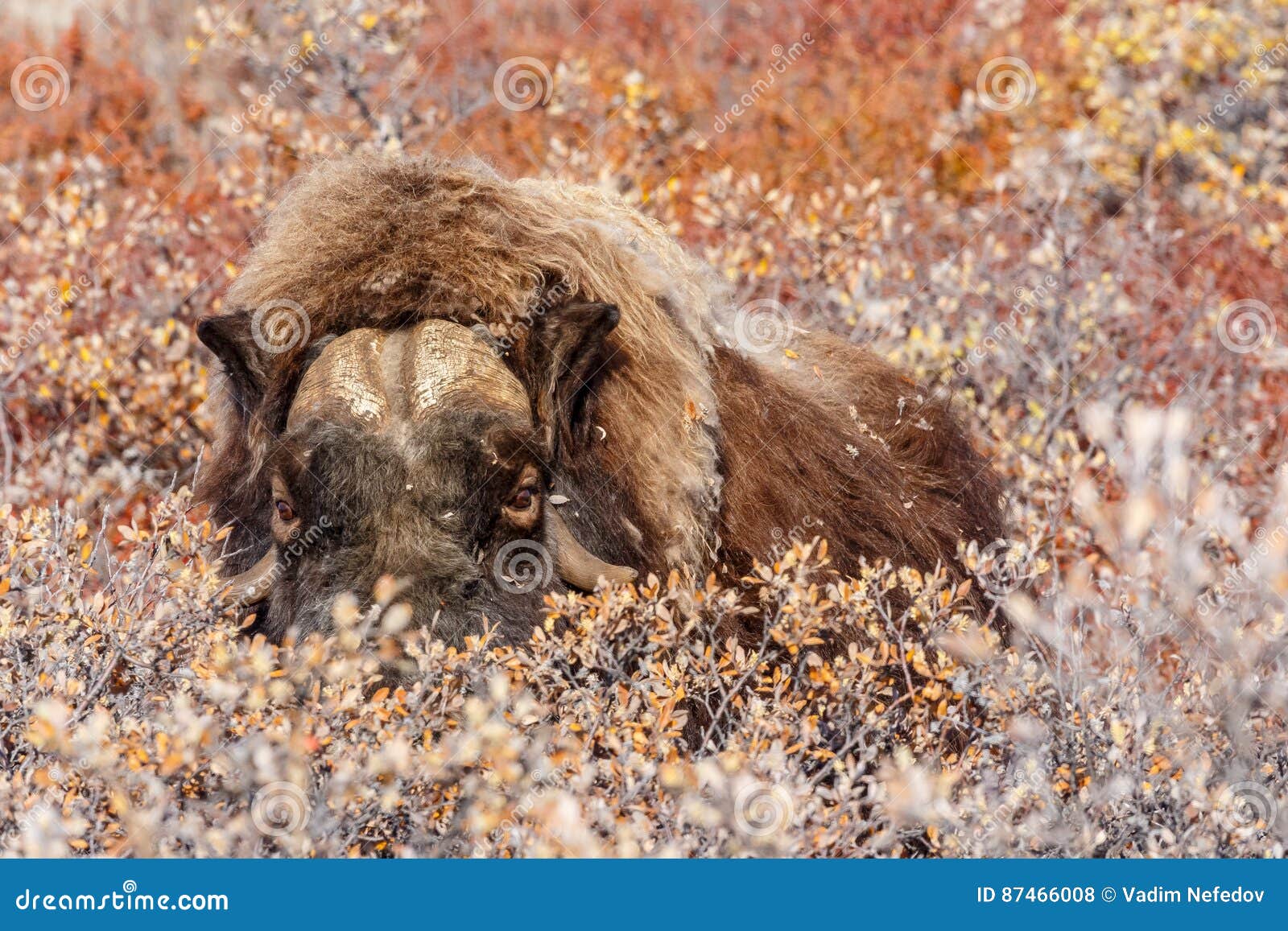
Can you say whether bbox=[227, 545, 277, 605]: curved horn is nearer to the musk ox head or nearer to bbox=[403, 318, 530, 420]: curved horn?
the musk ox head

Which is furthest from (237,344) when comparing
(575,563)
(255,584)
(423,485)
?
(575,563)

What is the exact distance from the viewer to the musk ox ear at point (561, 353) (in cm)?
347

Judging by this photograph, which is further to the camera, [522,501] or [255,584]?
[255,584]

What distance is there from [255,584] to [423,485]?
616mm

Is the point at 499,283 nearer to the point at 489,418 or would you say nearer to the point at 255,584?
the point at 489,418

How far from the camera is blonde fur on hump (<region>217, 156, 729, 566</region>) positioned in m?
3.54

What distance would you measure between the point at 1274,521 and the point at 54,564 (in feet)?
10.2

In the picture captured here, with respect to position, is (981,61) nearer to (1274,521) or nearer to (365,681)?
(1274,521)

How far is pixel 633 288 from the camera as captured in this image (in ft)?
12.6

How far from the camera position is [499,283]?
3551 mm

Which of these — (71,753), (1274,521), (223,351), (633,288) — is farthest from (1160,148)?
(71,753)

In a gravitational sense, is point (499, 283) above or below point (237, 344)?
above

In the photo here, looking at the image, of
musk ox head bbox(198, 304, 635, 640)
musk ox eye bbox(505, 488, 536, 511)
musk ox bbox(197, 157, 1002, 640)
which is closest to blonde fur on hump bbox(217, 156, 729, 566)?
musk ox bbox(197, 157, 1002, 640)

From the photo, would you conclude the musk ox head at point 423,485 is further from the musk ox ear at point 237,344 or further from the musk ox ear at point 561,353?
the musk ox ear at point 237,344
